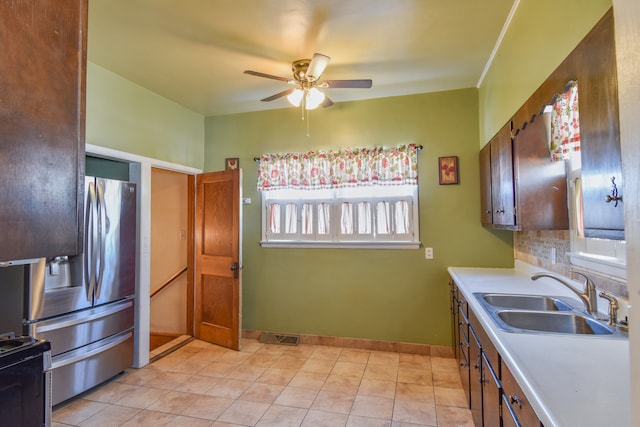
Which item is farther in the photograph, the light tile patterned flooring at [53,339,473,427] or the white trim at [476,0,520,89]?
the light tile patterned flooring at [53,339,473,427]

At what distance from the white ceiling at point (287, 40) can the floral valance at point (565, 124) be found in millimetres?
997

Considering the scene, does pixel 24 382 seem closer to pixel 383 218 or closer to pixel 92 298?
pixel 92 298

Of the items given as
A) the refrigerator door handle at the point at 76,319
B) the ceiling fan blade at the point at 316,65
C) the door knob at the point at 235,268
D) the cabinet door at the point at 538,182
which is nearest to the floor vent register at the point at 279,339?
the door knob at the point at 235,268

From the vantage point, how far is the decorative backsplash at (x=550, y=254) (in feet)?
5.50

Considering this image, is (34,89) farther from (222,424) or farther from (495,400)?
(222,424)

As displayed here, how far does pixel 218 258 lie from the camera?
370 cm

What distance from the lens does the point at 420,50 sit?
2639 mm

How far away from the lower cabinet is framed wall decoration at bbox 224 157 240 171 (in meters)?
2.89

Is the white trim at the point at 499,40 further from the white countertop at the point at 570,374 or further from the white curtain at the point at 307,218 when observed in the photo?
the white curtain at the point at 307,218

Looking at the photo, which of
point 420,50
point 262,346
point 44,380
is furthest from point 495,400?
point 262,346

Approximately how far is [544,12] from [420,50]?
983mm

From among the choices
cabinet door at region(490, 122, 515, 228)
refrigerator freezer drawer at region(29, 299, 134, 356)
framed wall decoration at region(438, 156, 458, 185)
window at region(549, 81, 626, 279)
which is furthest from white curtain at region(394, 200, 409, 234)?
refrigerator freezer drawer at region(29, 299, 134, 356)

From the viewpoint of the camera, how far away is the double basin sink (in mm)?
1521

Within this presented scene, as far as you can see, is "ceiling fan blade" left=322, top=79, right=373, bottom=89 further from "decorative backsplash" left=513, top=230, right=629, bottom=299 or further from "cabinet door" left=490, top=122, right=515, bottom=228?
"decorative backsplash" left=513, top=230, right=629, bottom=299
